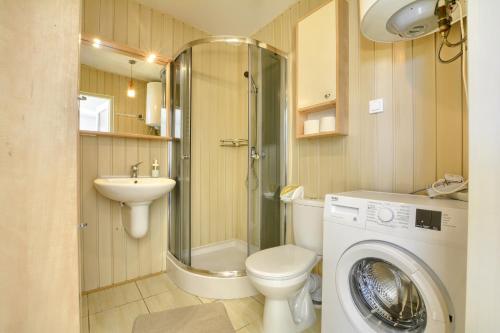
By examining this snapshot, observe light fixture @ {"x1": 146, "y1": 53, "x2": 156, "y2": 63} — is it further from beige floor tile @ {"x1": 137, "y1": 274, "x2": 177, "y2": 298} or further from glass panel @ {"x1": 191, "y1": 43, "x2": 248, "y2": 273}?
beige floor tile @ {"x1": 137, "y1": 274, "x2": 177, "y2": 298}

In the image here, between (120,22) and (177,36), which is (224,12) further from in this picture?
(120,22)

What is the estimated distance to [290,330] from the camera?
4.31 ft

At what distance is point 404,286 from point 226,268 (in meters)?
1.49

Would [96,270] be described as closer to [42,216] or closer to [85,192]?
[85,192]

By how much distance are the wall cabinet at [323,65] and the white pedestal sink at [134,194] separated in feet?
4.03

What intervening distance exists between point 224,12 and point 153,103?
1118 millimetres

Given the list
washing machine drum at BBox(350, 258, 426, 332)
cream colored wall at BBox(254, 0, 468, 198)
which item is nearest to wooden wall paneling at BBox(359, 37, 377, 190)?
cream colored wall at BBox(254, 0, 468, 198)

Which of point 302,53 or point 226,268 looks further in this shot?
point 226,268

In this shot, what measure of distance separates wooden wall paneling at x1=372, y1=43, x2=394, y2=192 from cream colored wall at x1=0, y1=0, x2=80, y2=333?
1615 mm

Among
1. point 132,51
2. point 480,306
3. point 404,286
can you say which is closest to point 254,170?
point 404,286

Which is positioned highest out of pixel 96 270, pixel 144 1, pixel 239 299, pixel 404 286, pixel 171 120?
pixel 144 1

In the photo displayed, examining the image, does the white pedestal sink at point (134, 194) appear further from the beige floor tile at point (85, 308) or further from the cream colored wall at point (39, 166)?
the cream colored wall at point (39, 166)

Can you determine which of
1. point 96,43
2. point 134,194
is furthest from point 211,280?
point 96,43

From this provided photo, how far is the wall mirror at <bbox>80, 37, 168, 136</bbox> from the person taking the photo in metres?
1.75
